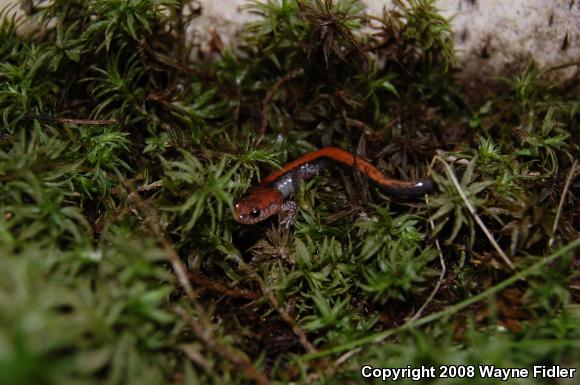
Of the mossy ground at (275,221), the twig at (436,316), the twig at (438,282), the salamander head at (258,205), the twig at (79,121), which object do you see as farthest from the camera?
the salamander head at (258,205)

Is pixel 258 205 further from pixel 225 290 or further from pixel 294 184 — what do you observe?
pixel 225 290

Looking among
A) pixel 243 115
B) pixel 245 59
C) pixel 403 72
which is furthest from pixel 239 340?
pixel 403 72

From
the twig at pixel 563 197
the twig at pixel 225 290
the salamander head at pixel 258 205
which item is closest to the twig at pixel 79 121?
the salamander head at pixel 258 205

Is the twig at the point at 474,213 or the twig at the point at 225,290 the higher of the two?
the twig at the point at 474,213

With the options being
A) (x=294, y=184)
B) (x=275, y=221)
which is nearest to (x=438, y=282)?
(x=294, y=184)

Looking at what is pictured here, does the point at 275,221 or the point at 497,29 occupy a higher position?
the point at 497,29

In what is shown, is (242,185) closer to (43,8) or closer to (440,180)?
(440,180)

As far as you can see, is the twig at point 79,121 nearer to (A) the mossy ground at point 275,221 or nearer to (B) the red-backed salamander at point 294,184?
(A) the mossy ground at point 275,221
